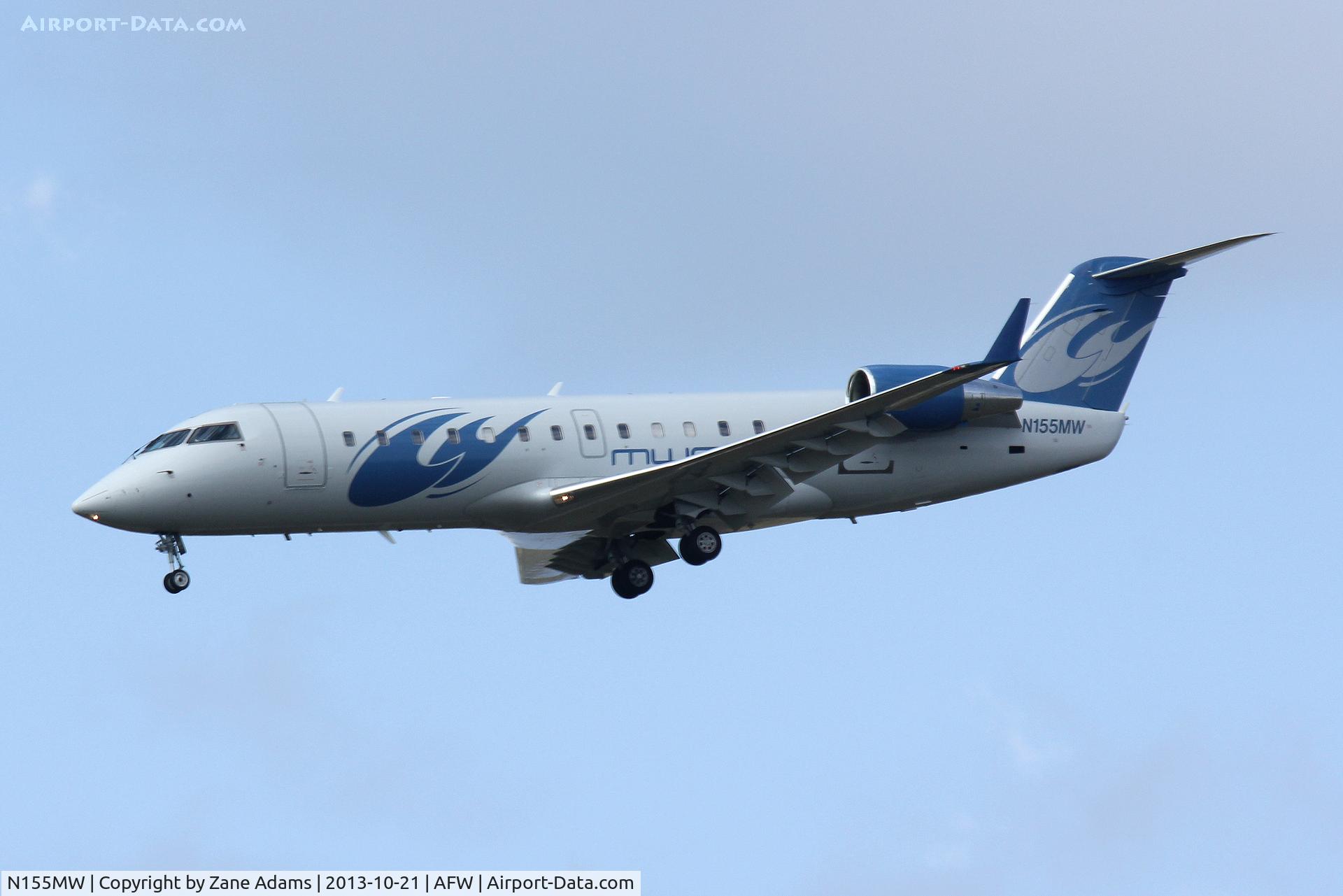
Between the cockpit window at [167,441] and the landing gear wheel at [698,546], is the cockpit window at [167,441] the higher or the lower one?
the higher one

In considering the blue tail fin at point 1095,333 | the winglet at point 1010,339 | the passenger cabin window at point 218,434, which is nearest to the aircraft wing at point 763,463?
the winglet at point 1010,339

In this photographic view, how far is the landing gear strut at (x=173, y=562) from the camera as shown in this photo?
30.2 m

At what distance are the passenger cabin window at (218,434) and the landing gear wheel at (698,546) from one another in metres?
7.49

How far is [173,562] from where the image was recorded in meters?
30.4

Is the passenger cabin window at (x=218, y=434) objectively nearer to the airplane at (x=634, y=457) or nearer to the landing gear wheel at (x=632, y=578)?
the airplane at (x=634, y=457)

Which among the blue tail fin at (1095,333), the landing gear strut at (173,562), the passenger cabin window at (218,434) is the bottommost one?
the landing gear strut at (173,562)

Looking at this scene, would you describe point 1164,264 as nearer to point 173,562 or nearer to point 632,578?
point 632,578

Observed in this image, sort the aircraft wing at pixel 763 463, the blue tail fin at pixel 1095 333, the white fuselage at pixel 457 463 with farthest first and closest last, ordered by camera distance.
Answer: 1. the blue tail fin at pixel 1095 333
2. the white fuselage at pixel 457 463
3. the aircraft wing at pixel 763 463

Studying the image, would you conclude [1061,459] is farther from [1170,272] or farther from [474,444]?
[474,444]

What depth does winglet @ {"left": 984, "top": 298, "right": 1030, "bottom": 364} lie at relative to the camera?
97.1ft

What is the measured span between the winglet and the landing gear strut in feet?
42.4

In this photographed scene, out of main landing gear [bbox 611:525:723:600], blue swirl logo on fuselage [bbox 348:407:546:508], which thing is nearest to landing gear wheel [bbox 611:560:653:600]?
main landing gear [bbox 611:525:723:600]

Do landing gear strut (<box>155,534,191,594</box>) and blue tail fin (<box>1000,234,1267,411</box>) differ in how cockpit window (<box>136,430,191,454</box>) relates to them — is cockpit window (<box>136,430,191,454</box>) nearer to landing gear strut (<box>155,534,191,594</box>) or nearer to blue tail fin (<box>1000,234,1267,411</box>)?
landing gear strut (<box>155,534,191,594</box>)

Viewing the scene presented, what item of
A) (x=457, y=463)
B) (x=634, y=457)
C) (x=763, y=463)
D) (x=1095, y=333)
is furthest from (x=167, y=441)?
(x=1095, y=333)
